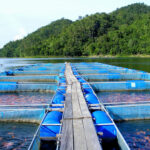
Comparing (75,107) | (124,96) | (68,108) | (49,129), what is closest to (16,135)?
(49,129)

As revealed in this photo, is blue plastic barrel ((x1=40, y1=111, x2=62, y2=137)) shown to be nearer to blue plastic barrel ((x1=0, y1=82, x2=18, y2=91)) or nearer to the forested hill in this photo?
blue plastic barrel ((x1=0, y1=82, x2=18, y2=91))

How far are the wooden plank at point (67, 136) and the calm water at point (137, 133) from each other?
2.46 meters

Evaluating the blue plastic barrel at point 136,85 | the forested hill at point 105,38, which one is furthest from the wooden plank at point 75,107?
the forested hill at point 105,38

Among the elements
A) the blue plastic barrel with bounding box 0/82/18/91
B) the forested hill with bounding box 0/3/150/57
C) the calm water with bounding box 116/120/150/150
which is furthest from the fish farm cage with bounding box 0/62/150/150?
the forested hill with bounding box 0/3/150/57

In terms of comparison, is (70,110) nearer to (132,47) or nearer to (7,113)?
(7,113)

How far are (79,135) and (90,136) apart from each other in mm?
319

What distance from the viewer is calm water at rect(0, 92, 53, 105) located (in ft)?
41.1

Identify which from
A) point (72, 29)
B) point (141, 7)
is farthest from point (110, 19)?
point (141, 7)

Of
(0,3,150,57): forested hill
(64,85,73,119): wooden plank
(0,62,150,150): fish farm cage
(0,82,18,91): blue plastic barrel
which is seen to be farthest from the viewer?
(0,3,150,57): forested hill

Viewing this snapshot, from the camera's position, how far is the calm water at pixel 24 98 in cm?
1254

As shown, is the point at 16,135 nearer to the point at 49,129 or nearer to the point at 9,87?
the point at 49,129

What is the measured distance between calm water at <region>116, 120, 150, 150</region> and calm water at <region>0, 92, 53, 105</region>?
19.2 ft

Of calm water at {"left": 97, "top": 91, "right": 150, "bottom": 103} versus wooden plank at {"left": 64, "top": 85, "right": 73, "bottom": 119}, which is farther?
calm water at {"left": 97, "top": 91, "right": 150, "bottom": 103}

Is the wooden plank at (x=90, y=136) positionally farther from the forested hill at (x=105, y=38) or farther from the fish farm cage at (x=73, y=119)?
the forested hill at (x=105, y=38)
